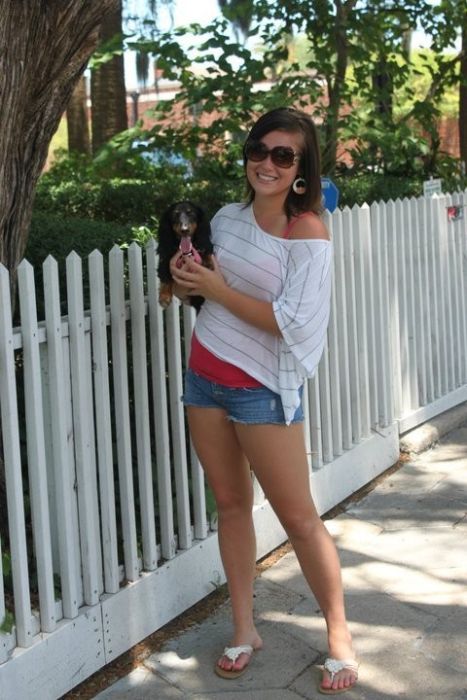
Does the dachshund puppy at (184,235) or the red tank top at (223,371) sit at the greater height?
the dachshund puppy at (184,235)

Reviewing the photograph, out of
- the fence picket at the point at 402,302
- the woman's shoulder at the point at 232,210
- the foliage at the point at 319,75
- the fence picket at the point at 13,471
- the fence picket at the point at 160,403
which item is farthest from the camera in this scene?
the foliage at the point at 319,75

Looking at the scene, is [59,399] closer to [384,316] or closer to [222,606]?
[222,606]

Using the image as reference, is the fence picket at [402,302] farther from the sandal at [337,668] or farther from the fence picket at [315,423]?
the sandal at [337,668]

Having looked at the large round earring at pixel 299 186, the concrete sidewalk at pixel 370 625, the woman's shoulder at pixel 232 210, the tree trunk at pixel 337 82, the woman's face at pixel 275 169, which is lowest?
the concrete sidewalk at pixel 370 625

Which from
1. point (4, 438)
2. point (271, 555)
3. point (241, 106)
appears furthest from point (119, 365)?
point (241, 106)

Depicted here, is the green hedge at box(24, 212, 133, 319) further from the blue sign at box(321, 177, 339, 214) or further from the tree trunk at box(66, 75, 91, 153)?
the tree trunk at box(66, 75, 91, 153)

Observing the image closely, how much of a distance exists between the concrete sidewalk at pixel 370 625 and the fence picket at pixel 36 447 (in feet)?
1.48

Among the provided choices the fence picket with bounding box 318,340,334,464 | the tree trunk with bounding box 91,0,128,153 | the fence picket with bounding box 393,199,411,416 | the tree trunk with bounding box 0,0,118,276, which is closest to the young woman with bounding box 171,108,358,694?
the tree trunk with bounding box 0,0,118,276

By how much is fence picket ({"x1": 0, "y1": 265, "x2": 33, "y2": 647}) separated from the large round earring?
984mm

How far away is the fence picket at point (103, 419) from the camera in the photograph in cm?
396

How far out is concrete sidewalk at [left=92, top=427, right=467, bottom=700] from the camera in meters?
3.89

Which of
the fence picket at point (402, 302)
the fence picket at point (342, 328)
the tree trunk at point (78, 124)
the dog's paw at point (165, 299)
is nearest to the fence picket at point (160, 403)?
the dog's paw at point (165, 299)

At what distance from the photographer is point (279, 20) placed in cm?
905

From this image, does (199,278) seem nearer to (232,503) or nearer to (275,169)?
(275,169)
